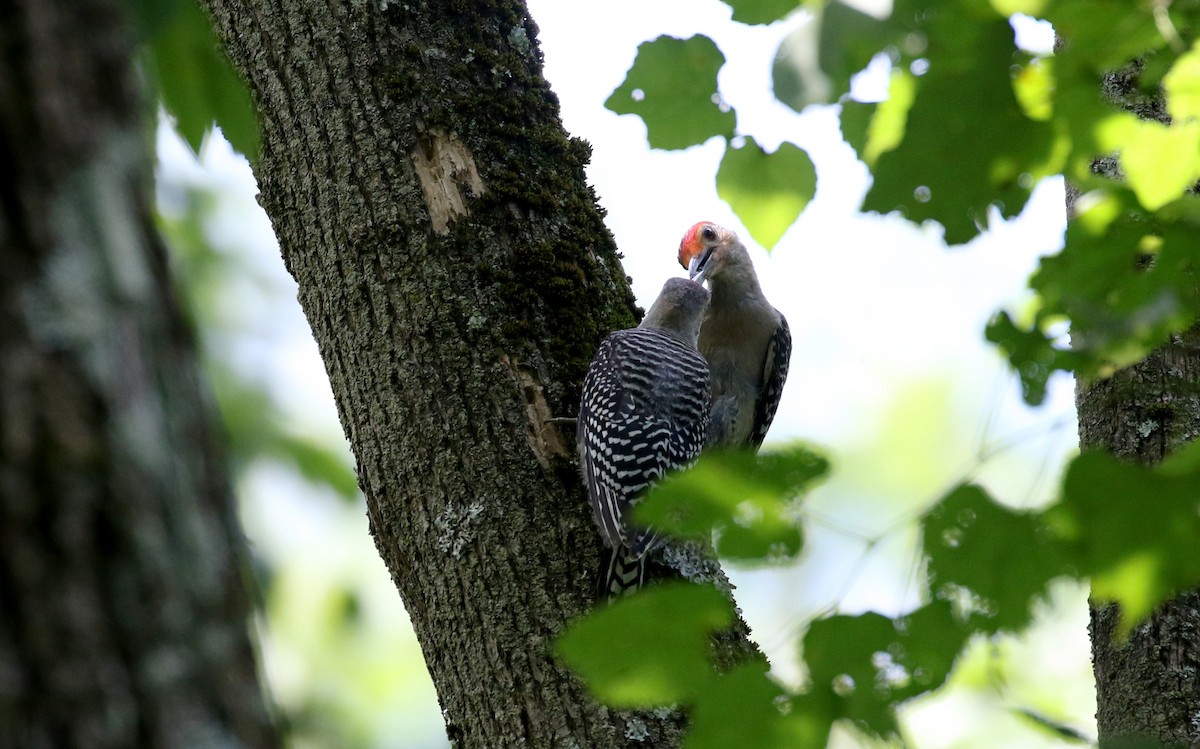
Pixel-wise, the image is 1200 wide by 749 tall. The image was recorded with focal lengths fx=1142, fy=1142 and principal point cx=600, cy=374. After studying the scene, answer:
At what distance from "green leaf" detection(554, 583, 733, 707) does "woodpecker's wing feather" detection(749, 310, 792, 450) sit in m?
4.15

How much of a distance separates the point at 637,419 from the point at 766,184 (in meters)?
2.08

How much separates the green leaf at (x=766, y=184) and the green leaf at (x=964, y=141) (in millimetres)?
464

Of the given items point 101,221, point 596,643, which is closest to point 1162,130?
point 596,643

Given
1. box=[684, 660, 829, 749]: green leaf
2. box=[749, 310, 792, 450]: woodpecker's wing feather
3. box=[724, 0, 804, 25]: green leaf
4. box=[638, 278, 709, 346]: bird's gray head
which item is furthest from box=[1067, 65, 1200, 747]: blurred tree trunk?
box=[749, 310, 792, 450]: woodpecker's wing feather

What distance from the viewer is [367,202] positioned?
3385mm

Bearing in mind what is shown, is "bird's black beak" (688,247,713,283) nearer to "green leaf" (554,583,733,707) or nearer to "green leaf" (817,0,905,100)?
"green leaf" (817,0,905,100)

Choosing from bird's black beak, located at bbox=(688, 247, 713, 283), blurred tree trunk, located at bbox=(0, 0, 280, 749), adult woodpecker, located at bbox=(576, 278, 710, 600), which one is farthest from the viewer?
bird's black beak, located at bbox=(688, 247, 713, 283)

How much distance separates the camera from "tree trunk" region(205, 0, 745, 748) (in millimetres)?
2965

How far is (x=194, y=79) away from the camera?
1.40 metres

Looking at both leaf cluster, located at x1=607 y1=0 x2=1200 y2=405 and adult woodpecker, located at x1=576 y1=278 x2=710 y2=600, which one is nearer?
leaf cluster, located at x1=607 y1=0 x2=1200 y2=405

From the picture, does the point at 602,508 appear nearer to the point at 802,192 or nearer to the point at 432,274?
the point at 432,274

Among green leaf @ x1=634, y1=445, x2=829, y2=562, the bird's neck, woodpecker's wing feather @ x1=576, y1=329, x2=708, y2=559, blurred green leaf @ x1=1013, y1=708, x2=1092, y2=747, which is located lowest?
blurred green leaf @ x1=1013, y1=708, x2=1092, y2=747

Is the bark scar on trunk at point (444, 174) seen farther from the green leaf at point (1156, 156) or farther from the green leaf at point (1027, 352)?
the green leaf at point (1156, 156)

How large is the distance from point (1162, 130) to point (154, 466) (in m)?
1.75
